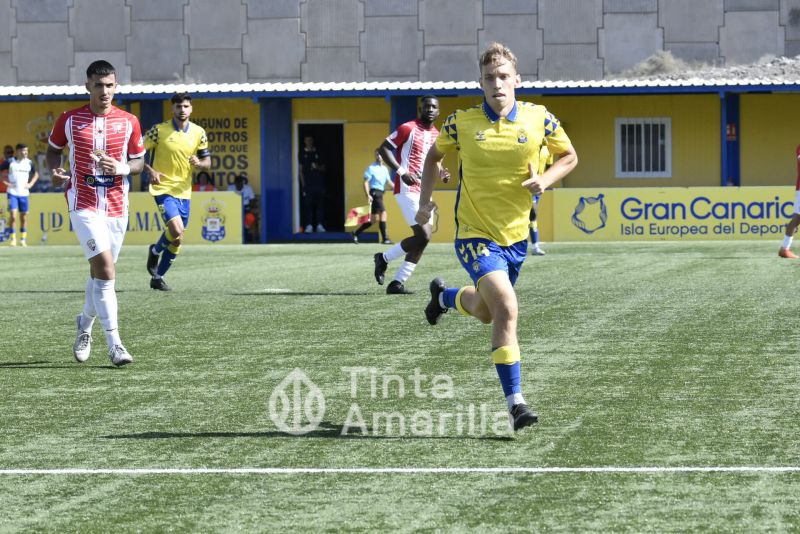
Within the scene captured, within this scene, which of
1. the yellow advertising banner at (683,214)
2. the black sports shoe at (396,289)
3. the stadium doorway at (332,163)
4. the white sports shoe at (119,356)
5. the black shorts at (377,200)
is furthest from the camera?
the stadium doorway at (332,163)

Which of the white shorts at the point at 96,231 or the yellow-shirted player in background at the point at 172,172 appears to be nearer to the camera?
the white shorts at the point at 96,231

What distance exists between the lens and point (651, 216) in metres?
30.4

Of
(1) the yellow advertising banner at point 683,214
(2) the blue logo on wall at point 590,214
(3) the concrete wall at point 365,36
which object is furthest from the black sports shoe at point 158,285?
(3) the concrete wall at point 365,36

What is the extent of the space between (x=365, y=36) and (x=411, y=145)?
21349 millimetres

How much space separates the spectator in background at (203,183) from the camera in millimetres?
33594

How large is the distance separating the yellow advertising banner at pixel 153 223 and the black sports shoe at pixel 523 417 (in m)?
25.1

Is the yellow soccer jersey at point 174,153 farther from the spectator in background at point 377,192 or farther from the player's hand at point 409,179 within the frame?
the spectator in background at point 377,192

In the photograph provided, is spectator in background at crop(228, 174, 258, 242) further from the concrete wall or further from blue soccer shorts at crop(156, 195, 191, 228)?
blue soccer shorts at crop(156, 195, 191, 228)

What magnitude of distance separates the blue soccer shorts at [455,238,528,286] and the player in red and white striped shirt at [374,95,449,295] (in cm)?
728

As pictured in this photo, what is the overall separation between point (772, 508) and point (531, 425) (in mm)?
1902

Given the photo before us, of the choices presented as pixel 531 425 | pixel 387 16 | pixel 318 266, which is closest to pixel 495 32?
pixel 387 16

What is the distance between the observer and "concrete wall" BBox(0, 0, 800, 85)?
36.0 metres

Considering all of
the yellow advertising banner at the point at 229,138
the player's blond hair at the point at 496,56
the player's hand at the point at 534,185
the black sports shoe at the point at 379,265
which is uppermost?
the yellow advertising banner at the point at 229,138

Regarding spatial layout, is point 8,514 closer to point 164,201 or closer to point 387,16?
point 164,201
